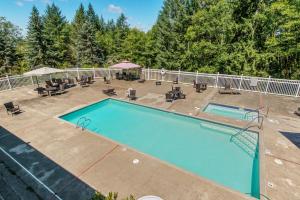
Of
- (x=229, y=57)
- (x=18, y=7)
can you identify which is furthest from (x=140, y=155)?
(x=18, y=7)

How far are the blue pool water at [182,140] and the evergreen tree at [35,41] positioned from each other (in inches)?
769

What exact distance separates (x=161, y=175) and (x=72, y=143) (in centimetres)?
381

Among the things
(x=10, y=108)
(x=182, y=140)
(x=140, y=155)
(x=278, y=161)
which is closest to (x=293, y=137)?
(x=278, y=161)

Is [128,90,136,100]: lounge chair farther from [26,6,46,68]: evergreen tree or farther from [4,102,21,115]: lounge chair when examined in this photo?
[26,6,46,68]: evergreen tree

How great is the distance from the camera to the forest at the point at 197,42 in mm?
16516

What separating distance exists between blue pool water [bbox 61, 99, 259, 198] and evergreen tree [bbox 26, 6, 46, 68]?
1954 centimetres

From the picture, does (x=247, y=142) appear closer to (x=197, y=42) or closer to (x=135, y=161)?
(x=135, y=161)

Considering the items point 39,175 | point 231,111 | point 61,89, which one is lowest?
point 39,175

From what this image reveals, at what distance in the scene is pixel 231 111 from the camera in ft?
34.5

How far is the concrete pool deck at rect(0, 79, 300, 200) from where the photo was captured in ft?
14.9

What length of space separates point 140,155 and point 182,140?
2.81 metres

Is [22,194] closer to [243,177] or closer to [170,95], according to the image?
[243,177]

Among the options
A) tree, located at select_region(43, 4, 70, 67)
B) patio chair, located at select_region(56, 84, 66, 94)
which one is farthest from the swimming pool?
tree, located at select_region(43, 4, 70, 67)

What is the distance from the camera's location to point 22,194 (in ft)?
14.2
